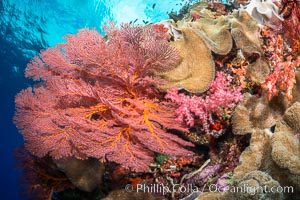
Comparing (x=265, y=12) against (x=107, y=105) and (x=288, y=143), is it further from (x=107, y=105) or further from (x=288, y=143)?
(x=107, y=105)

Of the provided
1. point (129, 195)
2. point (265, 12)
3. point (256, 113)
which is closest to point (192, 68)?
point (256, 113)

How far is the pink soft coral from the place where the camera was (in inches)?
131

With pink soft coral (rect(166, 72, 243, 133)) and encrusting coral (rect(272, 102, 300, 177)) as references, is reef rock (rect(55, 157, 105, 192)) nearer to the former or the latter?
pink soft coral (rect(166, 72, 243, 133))

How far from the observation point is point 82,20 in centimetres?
1714

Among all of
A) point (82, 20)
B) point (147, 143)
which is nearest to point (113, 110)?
point (147, 143)

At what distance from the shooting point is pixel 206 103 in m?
3.37

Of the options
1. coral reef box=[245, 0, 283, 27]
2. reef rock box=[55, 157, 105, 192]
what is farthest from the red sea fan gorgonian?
coral reef box=[245, 0, 283, 27]

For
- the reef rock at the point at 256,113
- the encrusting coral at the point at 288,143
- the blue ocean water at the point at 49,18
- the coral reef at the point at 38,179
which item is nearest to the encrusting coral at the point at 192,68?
the reef rock at the point at 256,113

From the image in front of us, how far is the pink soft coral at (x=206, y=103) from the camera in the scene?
332 cm

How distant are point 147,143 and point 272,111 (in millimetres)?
1724

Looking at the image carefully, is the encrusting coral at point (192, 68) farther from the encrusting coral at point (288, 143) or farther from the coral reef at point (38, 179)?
the coral reef at point (38, 179)

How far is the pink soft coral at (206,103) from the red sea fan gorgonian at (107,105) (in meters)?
0.18

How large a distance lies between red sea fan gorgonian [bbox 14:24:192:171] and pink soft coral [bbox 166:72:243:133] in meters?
0.18

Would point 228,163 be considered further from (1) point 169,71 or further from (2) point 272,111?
(1) point 169,71
